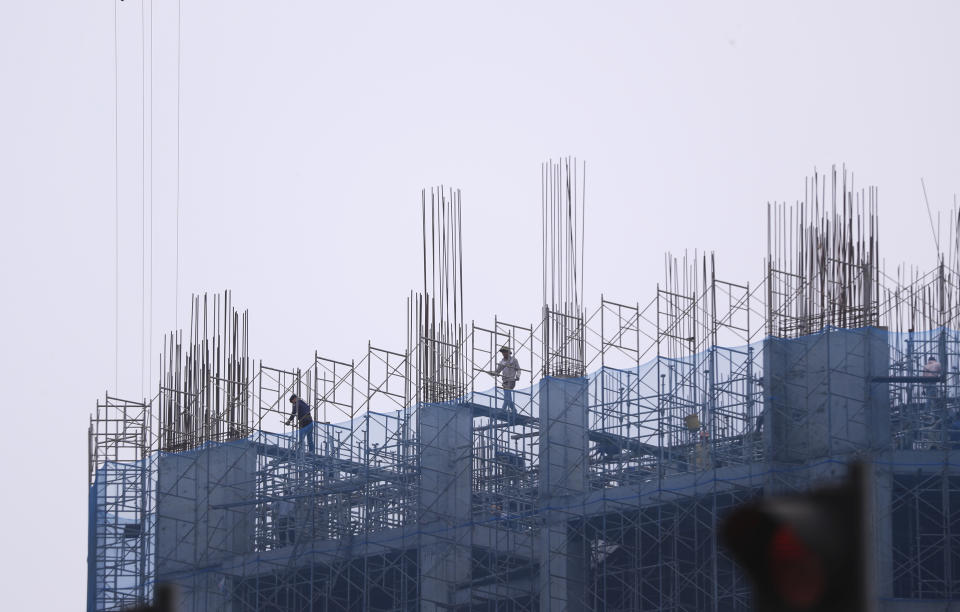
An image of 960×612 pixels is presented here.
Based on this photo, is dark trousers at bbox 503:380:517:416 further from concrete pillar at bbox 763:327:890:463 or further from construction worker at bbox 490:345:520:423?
concrete pillar at bbox 763:327:890:463

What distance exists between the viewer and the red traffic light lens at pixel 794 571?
3.91 m

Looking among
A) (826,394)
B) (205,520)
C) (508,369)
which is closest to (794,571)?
(826,394)

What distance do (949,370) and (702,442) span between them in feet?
14.9

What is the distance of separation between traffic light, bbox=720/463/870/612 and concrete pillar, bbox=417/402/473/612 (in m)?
25.0

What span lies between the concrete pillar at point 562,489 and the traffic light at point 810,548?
77.6 ft

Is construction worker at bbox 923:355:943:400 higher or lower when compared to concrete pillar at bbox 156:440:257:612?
higher

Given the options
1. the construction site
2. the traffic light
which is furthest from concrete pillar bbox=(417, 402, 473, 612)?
the traffic light

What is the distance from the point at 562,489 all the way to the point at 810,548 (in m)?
24.0

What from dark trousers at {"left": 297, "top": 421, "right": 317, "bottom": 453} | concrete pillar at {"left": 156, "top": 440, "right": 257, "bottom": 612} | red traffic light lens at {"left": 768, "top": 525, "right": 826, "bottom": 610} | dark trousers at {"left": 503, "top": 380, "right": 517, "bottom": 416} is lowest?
concrete pillar at {"left": 156, "top": 440, "right": 257, "bottom": 612}

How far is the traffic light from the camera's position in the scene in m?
3.91

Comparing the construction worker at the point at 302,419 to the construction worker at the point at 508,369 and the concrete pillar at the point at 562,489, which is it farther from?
the concrete pillar at the point at 562,489

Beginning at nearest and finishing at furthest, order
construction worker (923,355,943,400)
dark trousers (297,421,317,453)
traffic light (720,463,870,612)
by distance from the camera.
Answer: traffic light (720,463,870,612) → construction worker (923,355,943,400) → dark trousers (297,421,317,453)

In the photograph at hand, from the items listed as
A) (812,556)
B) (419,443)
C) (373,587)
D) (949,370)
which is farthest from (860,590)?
(373,587)

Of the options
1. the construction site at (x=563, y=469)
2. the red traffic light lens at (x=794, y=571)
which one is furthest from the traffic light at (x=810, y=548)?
the construction site at (x=563, y=469)
